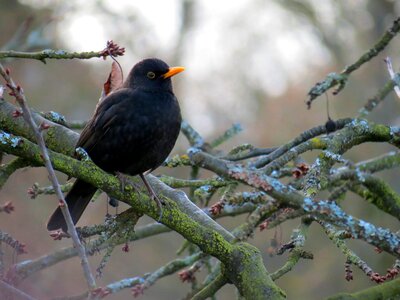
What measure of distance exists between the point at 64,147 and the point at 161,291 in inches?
546

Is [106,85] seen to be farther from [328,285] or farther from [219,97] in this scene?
[219,97]

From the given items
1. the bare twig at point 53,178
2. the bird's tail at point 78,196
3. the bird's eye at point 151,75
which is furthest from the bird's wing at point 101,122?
the bare twig at point 53,178

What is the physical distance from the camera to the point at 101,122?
17.2 ft

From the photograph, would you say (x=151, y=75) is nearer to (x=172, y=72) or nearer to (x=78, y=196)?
(x=172, y=72)

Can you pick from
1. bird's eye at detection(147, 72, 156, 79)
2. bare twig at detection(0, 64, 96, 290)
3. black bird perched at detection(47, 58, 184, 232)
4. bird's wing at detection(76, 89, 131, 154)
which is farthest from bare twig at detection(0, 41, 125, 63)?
bird's eye at detection(147, 72, 156, 79)

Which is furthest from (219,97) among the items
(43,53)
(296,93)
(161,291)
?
(43,53)

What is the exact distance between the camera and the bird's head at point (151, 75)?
5.66 m

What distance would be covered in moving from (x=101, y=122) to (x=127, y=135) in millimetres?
272

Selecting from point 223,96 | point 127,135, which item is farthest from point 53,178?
point 223,96

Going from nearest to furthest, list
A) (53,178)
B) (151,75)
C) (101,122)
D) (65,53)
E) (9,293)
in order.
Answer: (53,178) → (9,293) → (65,53) → (101,122) → (151,75)

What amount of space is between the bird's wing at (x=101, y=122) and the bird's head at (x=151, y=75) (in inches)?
12.4

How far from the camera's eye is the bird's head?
18.6ft

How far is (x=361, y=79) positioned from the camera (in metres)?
20.8

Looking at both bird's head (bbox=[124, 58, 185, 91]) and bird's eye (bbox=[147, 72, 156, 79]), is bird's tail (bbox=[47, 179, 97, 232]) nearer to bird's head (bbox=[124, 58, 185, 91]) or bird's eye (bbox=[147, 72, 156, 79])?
bird's head (bbox=[124, 58, 185, 91])
